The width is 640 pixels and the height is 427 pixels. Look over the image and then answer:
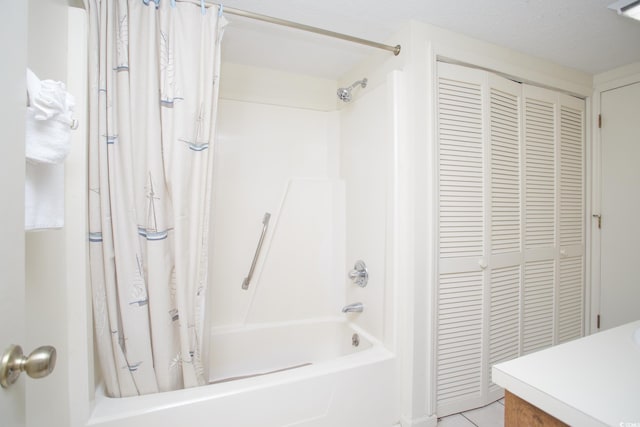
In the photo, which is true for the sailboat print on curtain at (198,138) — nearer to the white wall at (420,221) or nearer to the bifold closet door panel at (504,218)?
the white wall at (420,221)

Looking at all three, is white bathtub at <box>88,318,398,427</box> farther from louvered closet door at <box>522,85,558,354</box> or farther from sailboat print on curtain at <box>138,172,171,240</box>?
louvered closet door at <box>522,85,558,354</box>

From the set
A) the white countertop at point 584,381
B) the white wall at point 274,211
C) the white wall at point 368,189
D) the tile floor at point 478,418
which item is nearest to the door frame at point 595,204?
the tile floor at point 478,418

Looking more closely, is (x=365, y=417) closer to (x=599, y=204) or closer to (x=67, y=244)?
(x=67, y=244)

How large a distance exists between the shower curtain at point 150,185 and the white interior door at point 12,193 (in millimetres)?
627

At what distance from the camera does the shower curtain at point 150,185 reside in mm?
1108

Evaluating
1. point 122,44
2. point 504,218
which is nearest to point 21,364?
point 122,44

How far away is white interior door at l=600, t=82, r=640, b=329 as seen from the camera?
1931mm

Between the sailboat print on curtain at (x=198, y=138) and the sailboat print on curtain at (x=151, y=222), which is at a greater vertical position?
the sailboat print on curtain at (x=198, y=138)

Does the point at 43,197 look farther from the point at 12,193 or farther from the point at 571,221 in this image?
the point at 571,221

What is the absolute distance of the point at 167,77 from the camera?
119cm

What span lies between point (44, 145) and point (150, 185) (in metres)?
0.51

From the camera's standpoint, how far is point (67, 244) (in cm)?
99

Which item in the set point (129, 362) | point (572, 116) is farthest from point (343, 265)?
point (572, 116)

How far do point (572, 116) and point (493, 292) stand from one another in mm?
1552
